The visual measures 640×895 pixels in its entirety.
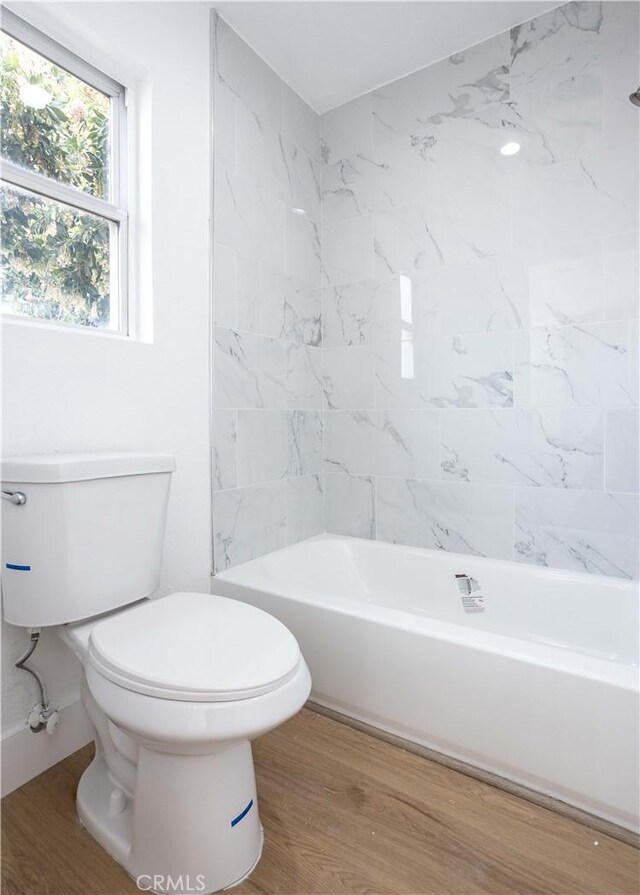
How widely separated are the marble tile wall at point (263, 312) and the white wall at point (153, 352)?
0.09m

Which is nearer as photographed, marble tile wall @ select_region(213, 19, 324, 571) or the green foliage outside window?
the green foliage outside window

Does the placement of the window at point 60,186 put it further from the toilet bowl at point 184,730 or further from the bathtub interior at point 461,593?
the bathtub interior at point 461,593

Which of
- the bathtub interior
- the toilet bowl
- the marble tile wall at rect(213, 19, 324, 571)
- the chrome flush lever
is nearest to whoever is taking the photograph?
the toilet bowl

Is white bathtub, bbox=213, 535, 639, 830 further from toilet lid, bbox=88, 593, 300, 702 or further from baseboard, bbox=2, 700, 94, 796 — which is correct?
baseboard, bbox=2, 700, 94, 796

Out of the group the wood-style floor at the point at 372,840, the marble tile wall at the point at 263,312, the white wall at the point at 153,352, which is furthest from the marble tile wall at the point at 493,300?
the wood-style floor at the point at 372,840

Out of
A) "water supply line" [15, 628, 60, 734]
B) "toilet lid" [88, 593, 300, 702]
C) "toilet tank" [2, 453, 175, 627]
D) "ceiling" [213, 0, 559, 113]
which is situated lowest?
"water supply line" [15, 628, 60, 734]

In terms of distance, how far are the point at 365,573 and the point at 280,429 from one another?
76 cm

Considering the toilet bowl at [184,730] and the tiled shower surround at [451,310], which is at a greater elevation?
the tiled shower surround at [451,310]

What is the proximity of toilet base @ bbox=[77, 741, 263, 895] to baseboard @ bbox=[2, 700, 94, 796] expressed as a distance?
1.34 feet

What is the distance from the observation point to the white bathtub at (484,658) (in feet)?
3.73

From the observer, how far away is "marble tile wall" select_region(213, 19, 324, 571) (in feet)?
6.10

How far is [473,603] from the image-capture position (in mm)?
1935

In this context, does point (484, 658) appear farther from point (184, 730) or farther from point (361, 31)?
point (361, 31)

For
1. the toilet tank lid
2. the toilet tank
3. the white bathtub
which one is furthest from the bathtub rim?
the toilet tank lid
